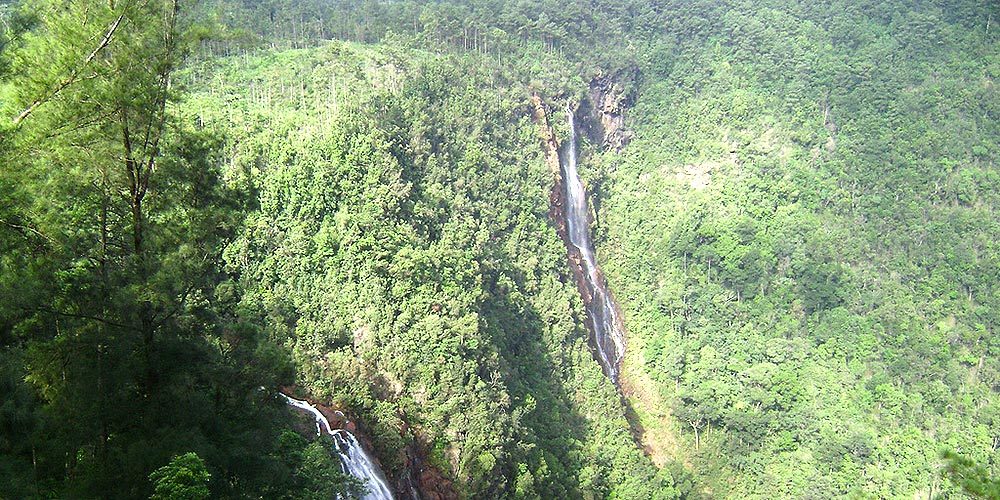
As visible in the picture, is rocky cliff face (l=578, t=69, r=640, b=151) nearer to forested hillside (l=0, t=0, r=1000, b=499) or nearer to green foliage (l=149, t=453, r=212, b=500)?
forested hillside (l=0, t=0, r=1000, b=499)

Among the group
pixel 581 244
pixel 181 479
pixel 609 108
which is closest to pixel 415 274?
pixel 181 479

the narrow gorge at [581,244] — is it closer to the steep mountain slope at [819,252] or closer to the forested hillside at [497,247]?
the forested hillside at [497,247]

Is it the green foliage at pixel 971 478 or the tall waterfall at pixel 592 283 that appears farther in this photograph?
the tall waterfall at pixel 592 283

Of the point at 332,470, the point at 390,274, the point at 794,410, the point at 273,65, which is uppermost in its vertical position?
the point at 273,65

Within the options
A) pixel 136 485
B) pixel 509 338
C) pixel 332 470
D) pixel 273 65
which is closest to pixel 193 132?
pixel 136 485

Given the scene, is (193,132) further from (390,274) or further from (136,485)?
(390,274)

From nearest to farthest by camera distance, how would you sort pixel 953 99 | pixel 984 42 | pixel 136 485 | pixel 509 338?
pixel 136 485 → pixel 509 338 → pixel 953 99 → pixel 984 42

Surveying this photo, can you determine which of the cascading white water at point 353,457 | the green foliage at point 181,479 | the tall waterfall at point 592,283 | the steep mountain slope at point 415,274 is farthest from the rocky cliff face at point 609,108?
the green foliage at point 181,479
